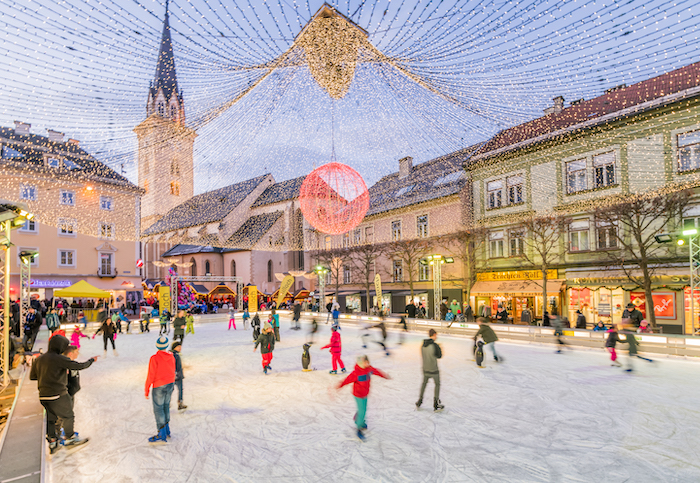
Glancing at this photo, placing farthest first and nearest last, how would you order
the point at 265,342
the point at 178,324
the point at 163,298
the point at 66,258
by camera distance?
the point at 66,258, the point at 163,298, the point at 178,324, the point at 265,342

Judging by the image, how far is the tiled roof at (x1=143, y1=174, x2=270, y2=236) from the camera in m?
56.4

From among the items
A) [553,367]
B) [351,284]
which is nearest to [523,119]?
[553,367]

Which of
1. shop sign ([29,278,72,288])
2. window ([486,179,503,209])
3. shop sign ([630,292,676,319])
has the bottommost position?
shop sign ([630,292,676,319])

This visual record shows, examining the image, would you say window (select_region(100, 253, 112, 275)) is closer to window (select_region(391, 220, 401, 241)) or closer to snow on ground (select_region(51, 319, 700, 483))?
window (select_region(391, 220, 401, 241))

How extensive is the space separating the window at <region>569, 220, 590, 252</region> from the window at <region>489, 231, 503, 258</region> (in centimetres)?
445

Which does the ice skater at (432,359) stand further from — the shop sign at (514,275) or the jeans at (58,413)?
the shop sign at (514,275)

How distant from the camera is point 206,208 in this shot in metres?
59.5

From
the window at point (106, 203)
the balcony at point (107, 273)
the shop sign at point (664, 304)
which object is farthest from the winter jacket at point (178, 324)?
the window at point (106, 203)

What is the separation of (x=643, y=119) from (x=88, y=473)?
24583 mm

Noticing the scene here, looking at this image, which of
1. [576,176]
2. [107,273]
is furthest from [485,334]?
[107,273]

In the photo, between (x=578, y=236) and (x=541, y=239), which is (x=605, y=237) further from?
(x=541, y=239)

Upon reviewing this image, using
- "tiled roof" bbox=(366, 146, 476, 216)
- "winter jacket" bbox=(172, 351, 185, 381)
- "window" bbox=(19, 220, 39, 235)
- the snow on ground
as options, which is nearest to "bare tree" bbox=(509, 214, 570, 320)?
"tiled roof" bbox=(366, 146, 476, 216)

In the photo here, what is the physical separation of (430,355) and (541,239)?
1974 cm

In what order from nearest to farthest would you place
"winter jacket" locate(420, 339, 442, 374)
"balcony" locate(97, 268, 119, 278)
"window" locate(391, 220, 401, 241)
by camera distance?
"winter jacket" locate(420, 339, 442, 374)
"window" locate(391, 220, 401, 241)
"balcony" locate(97, 268, 119, 278)
